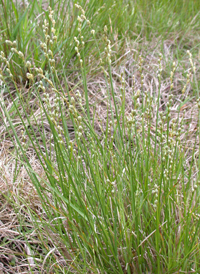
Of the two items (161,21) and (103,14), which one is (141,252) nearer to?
(103,14)

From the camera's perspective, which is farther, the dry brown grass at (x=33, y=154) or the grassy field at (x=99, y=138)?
the dry brown grass at (x=33, y=154)

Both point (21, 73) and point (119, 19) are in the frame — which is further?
point (119, 19)

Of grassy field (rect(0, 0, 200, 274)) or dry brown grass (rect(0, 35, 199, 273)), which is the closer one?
grassy field (rect(0, 0, 200, 274))

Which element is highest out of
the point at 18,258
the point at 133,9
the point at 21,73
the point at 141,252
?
the point at 133,9

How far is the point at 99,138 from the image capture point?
1.45 metres

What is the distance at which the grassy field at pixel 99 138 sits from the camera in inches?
40.7

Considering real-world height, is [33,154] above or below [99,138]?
below

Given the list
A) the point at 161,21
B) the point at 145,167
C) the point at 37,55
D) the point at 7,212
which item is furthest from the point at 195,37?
the point at 7,212

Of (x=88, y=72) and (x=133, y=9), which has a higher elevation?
(x=133, y=9)

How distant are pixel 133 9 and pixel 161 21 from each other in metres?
0.41

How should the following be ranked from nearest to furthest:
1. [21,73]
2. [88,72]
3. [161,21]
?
1. [21,73]
2. [88,72]
3. [161,21]

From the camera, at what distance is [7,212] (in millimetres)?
1530

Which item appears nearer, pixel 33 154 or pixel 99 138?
pixel 99 138

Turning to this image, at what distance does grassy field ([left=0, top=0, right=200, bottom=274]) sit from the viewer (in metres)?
1.03
